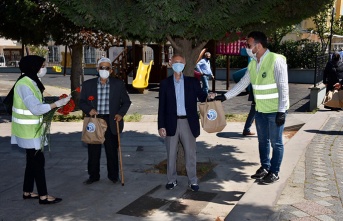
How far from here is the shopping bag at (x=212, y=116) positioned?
521 centimetres

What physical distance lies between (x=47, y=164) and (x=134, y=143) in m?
1.98

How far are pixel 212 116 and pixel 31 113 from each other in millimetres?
2210

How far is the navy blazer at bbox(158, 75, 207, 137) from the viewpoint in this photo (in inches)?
208

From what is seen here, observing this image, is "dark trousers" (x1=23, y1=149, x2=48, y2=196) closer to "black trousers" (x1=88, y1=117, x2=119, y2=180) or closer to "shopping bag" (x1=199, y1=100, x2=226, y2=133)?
"black trousers" (x1=88, y1=117, x2=119, y2=180)

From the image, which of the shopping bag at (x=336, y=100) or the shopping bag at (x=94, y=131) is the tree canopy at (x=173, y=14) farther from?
the shopping bag at (x=336, y=100)

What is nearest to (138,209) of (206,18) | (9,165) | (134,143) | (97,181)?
(97,181)

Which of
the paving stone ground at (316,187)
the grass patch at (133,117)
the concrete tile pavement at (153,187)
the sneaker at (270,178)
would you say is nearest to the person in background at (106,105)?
the concrete tile pavement at (153,187)

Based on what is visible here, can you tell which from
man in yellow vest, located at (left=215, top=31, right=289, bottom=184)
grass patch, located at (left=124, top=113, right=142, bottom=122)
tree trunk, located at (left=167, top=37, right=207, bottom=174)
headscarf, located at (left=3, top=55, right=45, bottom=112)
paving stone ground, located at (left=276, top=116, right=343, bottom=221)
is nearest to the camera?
paving stone ground, located at (left=276, top=116, right=343, bottom=221)

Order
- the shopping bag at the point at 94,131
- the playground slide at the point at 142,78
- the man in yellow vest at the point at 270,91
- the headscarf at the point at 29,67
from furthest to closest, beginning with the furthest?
1. the playground slide at the point at 142,78
2. the shopping bag at the point at 94,131
3. the man in yellow vest at the point at 270,91
4. the headscarf at the point at 29,67

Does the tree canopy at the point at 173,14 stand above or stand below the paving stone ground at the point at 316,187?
above

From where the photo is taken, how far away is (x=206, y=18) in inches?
185

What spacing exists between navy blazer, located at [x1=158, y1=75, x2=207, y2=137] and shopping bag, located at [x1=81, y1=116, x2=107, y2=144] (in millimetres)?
784

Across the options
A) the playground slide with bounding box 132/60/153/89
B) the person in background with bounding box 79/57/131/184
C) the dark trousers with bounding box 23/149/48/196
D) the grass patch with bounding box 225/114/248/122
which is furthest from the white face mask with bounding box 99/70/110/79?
the playground slide with bounding box 132/60/153/89

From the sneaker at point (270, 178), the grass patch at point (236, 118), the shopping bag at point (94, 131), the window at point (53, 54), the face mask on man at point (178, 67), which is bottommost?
the sneaker at point (270, 178)
